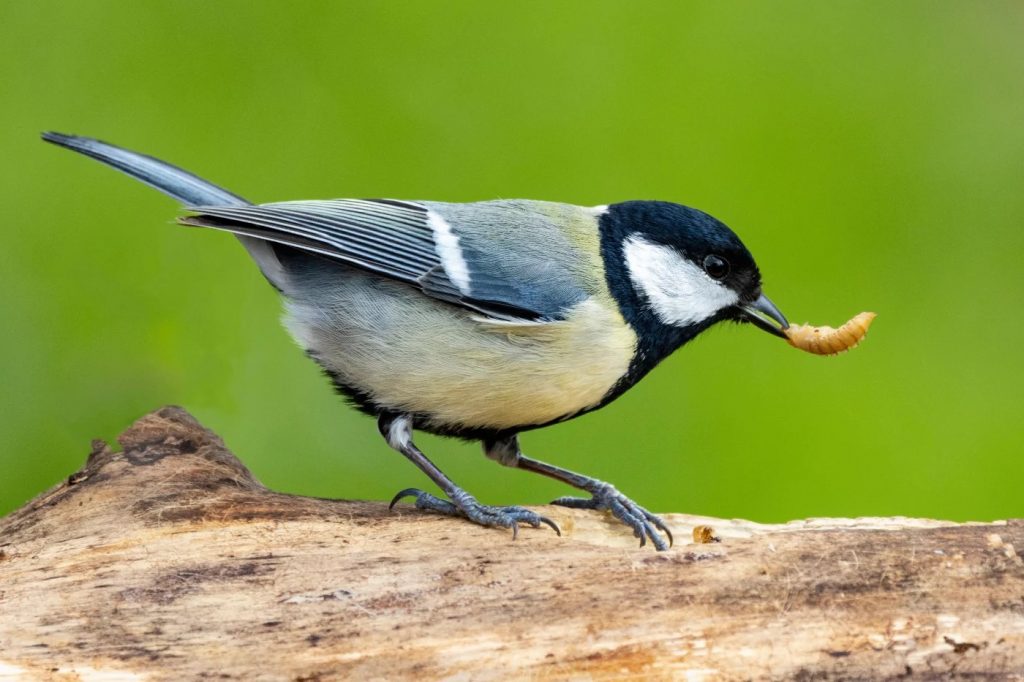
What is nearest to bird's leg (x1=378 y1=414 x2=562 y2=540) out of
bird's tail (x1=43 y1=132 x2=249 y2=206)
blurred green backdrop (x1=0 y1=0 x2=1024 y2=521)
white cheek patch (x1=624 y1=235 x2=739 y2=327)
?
white cheek patch (x1=624 y1=235 x2=739 y2=327)

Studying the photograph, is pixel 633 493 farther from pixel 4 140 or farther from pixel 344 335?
pixel 4 140

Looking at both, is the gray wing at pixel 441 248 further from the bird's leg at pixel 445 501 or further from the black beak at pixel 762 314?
the black beak at pixel 762 314

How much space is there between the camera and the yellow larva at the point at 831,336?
9.05 feet

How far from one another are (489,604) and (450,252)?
3.27 feet

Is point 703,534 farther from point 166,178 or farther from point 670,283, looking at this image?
point 166,178

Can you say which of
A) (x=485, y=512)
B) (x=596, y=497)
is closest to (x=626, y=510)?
(x=596, y=497)

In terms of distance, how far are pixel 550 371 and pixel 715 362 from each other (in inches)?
57.8

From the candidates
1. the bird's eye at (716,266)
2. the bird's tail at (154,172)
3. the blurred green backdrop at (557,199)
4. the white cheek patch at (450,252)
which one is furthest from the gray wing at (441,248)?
the blurred green backdrop at (557,199)

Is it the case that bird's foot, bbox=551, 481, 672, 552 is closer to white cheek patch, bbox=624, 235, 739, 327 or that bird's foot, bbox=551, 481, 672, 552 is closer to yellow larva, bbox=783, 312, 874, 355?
white cheek patch, bbox=624, 235, 739, 327

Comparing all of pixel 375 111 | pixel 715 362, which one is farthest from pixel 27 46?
pixel 715 362

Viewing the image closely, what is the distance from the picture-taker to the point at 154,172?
2875 mm

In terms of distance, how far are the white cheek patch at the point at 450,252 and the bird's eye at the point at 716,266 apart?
0.61 metres

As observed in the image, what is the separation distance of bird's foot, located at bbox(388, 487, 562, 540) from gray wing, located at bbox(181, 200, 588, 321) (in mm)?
452

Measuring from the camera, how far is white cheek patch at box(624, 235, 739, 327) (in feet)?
8.91
